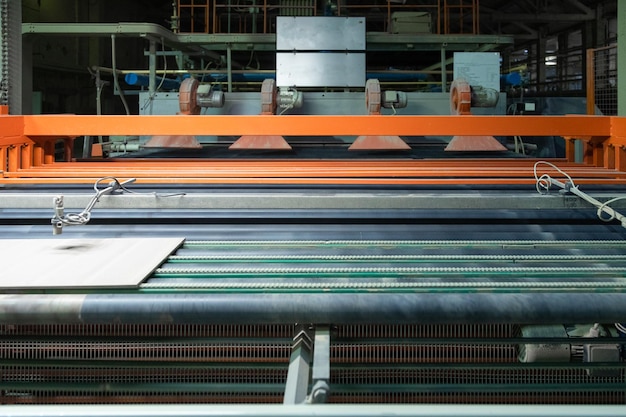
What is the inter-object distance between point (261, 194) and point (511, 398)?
123 cm

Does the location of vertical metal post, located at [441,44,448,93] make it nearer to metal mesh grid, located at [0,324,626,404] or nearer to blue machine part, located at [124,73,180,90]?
blue machine part, located at [124,73,180,90]

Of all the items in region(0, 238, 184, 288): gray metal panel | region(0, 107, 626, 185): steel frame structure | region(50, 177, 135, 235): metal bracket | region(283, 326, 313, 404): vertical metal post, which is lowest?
region(283, 326, 313, 404): vertical metal post

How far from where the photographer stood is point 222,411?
39.4 inches

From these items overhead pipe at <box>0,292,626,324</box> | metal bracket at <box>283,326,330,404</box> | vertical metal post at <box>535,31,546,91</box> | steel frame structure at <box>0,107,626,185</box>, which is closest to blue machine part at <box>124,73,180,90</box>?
steel frame structure at <box>0,107,626,185</box>

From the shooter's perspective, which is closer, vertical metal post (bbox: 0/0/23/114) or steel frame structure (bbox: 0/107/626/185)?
steel frame structure (bbox: 0/107/626/185)

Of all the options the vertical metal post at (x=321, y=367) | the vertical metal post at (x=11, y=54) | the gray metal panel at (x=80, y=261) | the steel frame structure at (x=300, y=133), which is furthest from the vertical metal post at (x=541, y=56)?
the vertical metal post at (x=321, y=367)

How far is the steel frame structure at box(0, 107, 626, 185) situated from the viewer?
2998 mm

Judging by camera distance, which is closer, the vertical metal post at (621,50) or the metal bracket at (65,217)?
the metal bracket at (65,217)

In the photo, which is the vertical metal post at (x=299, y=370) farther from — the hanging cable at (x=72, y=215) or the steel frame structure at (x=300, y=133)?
the steel frame structure at (x=300, y=133)

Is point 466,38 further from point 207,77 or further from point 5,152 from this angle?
point 5,152

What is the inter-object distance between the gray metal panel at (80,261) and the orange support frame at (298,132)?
0.97 meters

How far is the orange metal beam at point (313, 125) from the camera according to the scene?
3.16 meters

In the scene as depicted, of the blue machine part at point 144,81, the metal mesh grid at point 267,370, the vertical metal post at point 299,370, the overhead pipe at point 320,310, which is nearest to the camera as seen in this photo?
the vertical metal post at point 299,370

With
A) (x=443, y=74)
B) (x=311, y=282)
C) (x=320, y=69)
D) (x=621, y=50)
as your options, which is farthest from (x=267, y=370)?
(x=443, y=74)
